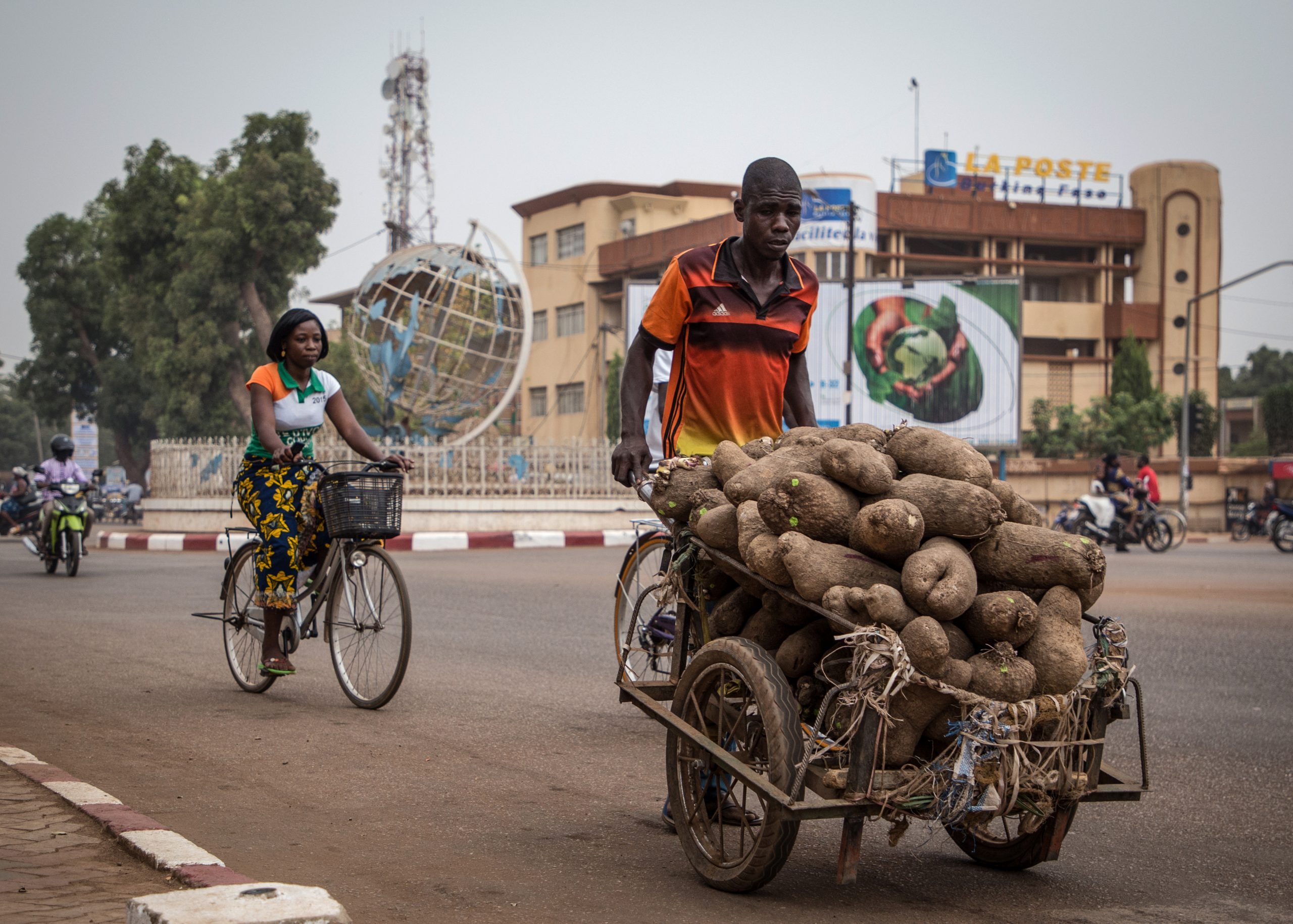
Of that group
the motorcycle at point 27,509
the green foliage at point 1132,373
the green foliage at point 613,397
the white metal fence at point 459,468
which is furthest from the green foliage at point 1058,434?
the motorcycle at point 27,509

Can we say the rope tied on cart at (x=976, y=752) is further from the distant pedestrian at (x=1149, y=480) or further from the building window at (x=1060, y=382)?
the building window at (x=1060, y=382)

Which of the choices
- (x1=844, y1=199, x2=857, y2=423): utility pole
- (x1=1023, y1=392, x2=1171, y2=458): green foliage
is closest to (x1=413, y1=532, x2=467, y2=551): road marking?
(x1=844, y1=199, x2=857, y2=423): utility pole

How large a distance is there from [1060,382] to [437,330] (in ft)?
138

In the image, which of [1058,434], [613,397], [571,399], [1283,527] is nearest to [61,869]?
[1283,527]

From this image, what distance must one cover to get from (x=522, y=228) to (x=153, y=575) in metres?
61.3

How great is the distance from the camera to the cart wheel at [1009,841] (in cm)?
349

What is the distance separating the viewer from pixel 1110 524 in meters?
21.7

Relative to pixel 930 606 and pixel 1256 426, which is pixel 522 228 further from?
pixel 930 606

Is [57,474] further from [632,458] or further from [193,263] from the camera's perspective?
[193,263]

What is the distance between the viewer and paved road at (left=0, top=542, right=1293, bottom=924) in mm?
3514

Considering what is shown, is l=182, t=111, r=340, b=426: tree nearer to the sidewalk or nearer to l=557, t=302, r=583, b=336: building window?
l=557, t=302, r=583, b=336: building window

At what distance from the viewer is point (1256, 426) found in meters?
76.0

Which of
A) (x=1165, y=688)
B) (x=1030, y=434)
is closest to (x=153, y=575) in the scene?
(x=1165, y=688)

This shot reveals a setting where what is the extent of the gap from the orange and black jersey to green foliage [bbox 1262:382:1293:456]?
6006cm
